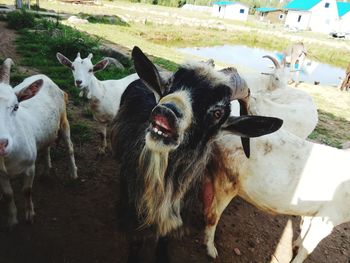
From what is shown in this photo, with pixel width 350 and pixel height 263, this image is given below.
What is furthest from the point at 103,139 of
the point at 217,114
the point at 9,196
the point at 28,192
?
the point at 217,114

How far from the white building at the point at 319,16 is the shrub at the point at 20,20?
57.1m

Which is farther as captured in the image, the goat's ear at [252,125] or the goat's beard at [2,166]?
the goat's beard at [2,166]

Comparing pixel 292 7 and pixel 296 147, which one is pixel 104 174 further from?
pixel 292 7

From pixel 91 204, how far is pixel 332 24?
6590 cm

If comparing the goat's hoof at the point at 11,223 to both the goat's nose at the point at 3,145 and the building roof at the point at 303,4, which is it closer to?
the goat's nose at the point at 3,145

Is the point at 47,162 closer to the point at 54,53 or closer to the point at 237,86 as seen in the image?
the point at 237,86

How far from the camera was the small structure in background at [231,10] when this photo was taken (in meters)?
68.1

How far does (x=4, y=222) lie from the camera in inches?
145

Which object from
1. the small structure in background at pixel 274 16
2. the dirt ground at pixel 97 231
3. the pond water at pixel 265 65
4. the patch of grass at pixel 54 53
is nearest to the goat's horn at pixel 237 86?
the dirt ground at pixel 97 231

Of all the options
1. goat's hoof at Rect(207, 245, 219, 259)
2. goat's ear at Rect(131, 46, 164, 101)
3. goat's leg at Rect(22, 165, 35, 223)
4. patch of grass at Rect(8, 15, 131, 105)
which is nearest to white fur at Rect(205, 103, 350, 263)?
goat's hoof at Rect(207, 245, 219, 259)

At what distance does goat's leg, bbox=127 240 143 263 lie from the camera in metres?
3.25

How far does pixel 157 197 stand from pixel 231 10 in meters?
73.4

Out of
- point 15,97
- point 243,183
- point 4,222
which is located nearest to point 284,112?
point 243,183

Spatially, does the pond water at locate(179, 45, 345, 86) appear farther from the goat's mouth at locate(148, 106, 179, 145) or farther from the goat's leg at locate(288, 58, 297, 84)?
the goat's mouth at locate(148, 106, 179, 145)
